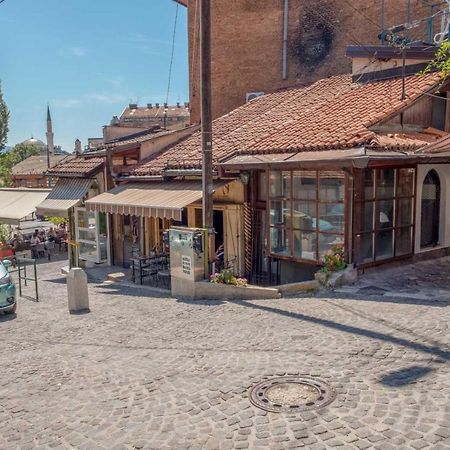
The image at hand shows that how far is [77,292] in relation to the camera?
11414 millimetres

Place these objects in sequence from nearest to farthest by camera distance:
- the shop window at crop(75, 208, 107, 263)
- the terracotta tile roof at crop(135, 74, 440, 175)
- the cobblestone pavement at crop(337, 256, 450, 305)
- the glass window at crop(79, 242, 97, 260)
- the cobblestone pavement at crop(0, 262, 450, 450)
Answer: the cobblestone pavement at crop(0, 262, 450, 450)
the cobblestone pavement at crop(337, 256, 450, 305)
the terracotta tile roof at crop(135, 74, 440, 175)
the shop window at crop(75, 208, 107, 263)
the glass window at crop(79, 242, 97, 260)

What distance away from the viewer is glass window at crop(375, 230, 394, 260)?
1223cm

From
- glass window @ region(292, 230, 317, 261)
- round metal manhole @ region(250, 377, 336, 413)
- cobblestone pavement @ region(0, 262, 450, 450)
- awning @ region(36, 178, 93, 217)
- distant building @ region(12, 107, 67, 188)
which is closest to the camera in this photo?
cobblestone pavement @ region(0, 262, 450, 450)

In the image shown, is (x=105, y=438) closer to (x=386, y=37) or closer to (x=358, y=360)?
(x=358, y=360)

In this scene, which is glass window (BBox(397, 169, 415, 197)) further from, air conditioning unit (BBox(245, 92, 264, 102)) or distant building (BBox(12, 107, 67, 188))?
distant building (BBox(12, 107, 67, 188))

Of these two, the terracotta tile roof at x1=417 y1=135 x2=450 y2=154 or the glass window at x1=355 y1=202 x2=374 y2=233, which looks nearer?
the terracotta tile roof at x1=417 y1=135 x2=450 y2=154

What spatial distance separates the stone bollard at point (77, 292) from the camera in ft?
37.2

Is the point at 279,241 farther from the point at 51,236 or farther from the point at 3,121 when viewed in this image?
the point at 3,121

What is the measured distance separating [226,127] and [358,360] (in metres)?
13.4

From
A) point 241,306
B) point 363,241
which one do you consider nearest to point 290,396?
point 241,306

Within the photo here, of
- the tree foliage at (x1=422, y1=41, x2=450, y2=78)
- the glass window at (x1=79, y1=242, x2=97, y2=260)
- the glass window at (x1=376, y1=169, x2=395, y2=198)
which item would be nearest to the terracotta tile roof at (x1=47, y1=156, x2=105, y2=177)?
the glass window at (x1=79, y1=242, x2=97, y2=260)

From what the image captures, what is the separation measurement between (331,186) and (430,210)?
148 inches

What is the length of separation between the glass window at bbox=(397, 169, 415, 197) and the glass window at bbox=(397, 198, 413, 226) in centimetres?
16

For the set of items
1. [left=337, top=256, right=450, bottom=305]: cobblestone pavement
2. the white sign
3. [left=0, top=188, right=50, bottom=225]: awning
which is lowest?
[left=337, top=256, right=450, bottom=305]: cobblestone pavement
